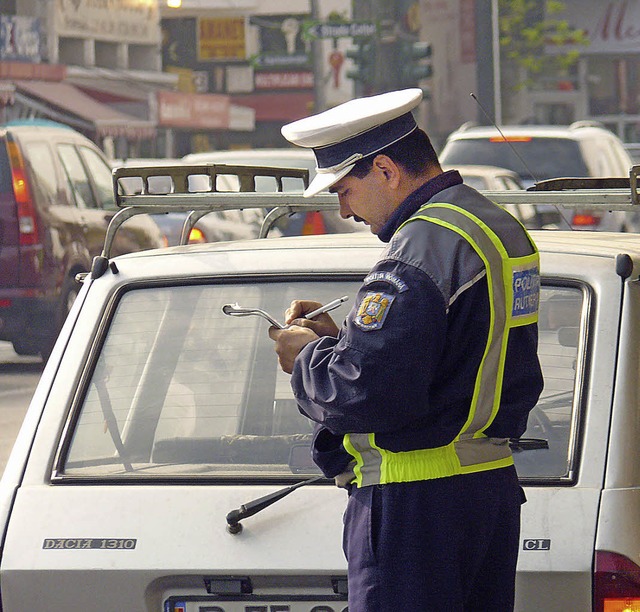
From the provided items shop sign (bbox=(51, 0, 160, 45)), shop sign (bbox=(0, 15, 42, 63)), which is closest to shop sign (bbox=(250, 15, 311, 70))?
shop sign (bbox=(51, 0, 160, 45))

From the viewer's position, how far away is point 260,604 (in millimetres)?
2941

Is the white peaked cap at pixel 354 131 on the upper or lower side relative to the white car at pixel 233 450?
upper

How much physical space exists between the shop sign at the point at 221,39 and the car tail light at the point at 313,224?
37495 millimetres

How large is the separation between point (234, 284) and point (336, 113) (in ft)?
2.52

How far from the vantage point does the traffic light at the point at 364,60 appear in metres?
24.9

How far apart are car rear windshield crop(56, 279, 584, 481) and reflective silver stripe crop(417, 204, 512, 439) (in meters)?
0.44

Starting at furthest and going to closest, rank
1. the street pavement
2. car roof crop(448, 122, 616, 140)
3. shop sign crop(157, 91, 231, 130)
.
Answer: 1. shop sign crop(157, 91, 231, 130)
2. car roof crop(448, 122, 616, 140)
3. the street pavement

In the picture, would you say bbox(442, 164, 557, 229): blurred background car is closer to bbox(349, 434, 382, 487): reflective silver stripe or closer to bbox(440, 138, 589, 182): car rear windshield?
bbox(440, 138, 589, 182): car rear windshield

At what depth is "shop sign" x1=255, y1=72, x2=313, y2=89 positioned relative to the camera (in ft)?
168

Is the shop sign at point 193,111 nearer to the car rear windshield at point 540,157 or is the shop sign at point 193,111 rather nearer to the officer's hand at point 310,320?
the car rear windshield at point 540,157

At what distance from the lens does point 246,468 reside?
10.4ft

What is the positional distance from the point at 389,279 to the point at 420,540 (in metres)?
0.44

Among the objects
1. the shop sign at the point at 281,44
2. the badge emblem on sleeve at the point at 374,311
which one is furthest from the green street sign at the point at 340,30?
the badge emblem on sleeve at the point at 374,311

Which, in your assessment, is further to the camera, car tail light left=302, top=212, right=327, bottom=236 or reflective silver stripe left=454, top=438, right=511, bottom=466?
car tail light left=302, top=212, right=327, bottom=236
